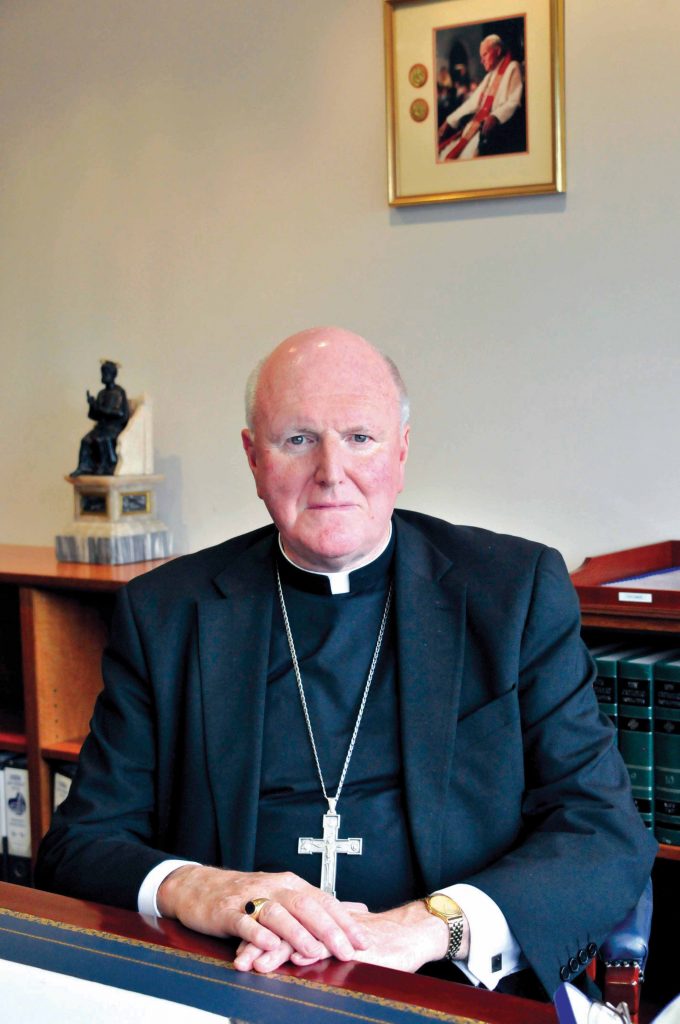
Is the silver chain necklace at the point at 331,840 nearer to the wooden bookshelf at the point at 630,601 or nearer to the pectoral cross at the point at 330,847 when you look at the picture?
the pectoral cross at the point at 330,847

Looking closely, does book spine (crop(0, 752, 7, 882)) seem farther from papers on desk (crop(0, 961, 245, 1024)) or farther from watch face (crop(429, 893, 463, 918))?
papers on desk (crop(0, 961, 245, 1024))

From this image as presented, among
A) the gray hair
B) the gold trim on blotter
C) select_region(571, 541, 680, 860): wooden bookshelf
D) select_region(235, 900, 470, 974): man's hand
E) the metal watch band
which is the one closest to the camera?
the gold trim on blotter

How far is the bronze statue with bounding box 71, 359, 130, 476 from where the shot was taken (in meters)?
3.34

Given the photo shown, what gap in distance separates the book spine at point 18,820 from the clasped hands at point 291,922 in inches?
70.6

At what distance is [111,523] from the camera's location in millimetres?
3297

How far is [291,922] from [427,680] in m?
0.68

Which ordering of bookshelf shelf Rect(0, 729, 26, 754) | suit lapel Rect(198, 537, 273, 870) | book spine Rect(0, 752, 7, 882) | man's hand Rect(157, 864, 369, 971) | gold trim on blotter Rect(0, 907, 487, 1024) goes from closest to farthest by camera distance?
gold trim on blotter Rect(0, 907, 487, 1024)
man's hand Rect(157, 864, 369, 971)
suit lapel Rect(198, 537, 273, 870)
bookshelf shelf Rect(0, 729, 26, 754)
book spine Rect(0, 752, 7, 882)

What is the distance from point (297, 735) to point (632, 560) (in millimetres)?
1147

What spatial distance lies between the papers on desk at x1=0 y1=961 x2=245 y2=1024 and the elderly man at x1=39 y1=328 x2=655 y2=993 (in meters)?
0.53

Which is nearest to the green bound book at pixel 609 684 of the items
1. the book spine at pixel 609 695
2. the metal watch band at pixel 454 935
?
the book spine at pixel 609 695

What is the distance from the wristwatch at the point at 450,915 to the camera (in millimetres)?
1664

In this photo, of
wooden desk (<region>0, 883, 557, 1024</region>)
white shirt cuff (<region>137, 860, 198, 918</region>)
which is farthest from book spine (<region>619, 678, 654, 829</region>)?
wooden desk (<region>0, 883, 557, 1024</region>)

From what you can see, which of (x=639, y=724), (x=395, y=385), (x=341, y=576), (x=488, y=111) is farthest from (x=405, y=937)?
(x=488, y=111)

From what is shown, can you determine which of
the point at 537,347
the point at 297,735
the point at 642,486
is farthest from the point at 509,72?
the point at 297,735
